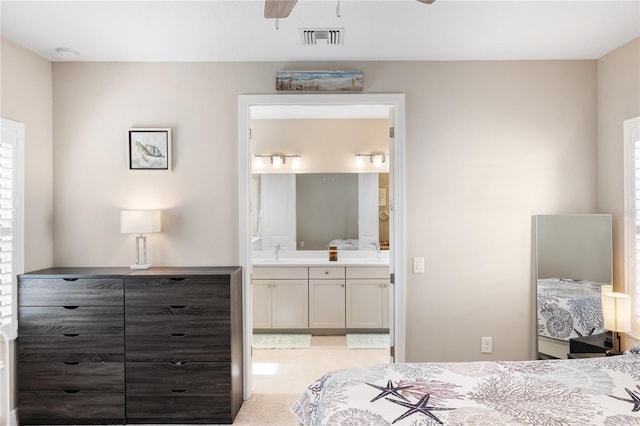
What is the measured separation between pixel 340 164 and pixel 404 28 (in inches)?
103

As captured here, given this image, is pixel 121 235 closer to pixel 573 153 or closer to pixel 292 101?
pixel 292 101

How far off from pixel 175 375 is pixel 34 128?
2051 millimetres

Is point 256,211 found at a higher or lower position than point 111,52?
lower

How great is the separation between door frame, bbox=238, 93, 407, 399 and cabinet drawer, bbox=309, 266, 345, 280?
1543 mm

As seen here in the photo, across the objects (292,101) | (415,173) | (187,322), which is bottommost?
(187,322)

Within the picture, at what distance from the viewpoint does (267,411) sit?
3.10m

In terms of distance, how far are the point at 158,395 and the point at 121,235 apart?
4.03 ft

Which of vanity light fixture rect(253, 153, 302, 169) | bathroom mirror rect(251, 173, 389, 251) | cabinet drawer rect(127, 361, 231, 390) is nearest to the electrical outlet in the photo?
cabinet drawer rect(127, 361, 231, 390)

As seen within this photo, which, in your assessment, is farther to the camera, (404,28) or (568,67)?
(568,67)

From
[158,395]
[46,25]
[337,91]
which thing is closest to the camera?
[46,25]

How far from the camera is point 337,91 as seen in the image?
3191 mm

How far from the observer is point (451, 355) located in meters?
3.23

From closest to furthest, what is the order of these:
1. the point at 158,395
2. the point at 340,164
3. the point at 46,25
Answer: the point at 46,25, the point at 158,395, the point at 340,164

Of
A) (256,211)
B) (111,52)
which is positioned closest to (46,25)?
(111,52)
